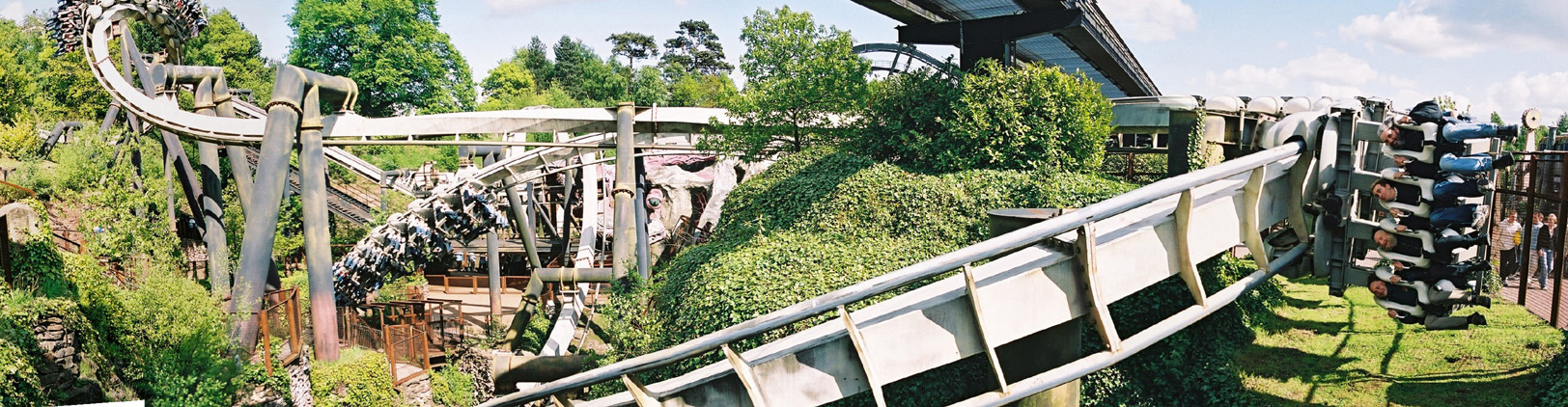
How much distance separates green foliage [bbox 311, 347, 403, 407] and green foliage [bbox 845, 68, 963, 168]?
25.0 feet

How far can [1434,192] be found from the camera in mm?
6035

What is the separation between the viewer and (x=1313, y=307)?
12508 millimetres

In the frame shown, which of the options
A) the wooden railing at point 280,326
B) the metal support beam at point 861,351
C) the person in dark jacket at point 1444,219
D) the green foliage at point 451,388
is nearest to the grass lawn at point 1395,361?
the person in dark jacket at point 1444,219

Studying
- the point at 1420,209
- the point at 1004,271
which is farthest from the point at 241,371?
the point at 1420,209

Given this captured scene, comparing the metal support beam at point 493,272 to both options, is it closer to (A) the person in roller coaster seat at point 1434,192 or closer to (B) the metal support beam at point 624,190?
(B) the metal support beam at point 624,190

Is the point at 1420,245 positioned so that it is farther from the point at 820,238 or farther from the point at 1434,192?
the point at 820,238

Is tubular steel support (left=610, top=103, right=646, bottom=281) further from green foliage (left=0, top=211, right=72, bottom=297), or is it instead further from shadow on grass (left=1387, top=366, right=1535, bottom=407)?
shadow on grass (left=1387, top=366, right=1535, bottom=407)

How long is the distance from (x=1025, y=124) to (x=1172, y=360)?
3.37 meters

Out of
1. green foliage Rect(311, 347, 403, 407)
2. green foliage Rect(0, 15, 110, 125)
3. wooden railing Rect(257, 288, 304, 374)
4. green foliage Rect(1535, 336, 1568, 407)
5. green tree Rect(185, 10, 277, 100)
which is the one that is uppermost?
green tree Rect(185, 10, 277, 100)

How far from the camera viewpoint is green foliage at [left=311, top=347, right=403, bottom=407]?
41.1ft

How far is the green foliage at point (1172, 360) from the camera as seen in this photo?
25.1ft

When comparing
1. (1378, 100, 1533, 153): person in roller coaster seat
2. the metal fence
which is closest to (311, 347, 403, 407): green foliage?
(1378, 100, 1533, 153): person in roller coaster seat

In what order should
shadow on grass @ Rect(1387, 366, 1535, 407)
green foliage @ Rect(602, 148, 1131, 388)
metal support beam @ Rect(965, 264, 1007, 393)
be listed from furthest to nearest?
green foliage @ Rect(602, 148, 1131, 388), shadow on grass @ Rect(1387, 366, 1535, 407), metal support beam @ Rect(965, 264, 1007, 393)

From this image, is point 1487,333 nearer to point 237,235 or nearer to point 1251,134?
point 1251,134
